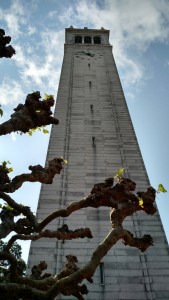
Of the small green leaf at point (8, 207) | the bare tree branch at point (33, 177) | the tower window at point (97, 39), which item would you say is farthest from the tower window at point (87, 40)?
the small green leaf at point (8, 207)

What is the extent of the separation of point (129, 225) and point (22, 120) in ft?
25.4

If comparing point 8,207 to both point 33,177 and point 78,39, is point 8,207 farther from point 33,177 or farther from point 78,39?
point 78,39

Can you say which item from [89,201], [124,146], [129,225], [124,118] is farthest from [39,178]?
[124,118]

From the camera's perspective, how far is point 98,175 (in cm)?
1570

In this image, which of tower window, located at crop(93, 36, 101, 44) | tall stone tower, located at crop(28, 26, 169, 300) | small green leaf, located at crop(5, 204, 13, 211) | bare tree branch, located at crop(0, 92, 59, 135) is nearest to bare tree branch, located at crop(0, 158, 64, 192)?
small green leaf, located at crop(5, 204, 13, 211)

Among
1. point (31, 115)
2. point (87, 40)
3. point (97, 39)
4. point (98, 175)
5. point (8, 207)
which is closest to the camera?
point (8, 207)

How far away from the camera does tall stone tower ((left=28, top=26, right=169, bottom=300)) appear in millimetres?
11242

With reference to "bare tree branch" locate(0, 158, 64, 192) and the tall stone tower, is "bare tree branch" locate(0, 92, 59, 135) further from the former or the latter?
the tall stone tower

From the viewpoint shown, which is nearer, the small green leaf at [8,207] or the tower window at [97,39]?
the small green leaf at [8,207]

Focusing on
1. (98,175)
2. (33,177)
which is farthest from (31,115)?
(98,175)

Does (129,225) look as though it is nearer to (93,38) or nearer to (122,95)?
(122,95)

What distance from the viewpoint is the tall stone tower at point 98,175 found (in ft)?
36.9

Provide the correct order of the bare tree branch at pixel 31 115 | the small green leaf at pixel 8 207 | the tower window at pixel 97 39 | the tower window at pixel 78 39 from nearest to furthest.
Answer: the bare tree branch at pixel 31 115 → the small green leaf at pixel 8 207 → the tower window at pixel 78 39 → the tower window at pixel 97 39

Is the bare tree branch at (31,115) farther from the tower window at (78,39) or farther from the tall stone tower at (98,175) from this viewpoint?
the tower window at (78,39)
